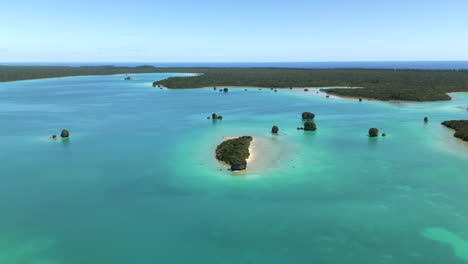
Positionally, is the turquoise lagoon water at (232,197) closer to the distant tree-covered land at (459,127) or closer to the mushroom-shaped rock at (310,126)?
the distant tree-covered land at (459,127)

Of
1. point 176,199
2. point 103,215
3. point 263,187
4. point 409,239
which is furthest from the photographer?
point 263,187

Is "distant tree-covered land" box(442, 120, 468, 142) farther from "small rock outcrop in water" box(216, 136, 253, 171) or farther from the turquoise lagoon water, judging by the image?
"small rock outcrop in water" box(216, 136, 253, 171)

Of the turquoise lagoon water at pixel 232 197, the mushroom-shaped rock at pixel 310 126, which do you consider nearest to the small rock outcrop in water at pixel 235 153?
the turquoise lagoon water at pixel 232 197

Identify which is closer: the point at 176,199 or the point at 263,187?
the point at 176,199

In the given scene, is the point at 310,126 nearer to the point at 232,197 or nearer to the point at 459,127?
the point at 459,127

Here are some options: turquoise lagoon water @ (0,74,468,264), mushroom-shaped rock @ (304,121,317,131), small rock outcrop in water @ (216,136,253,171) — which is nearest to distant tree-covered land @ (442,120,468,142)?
turquoise lagoon water @ (0,74,468,264)

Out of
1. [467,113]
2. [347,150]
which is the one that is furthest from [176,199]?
[467,113]

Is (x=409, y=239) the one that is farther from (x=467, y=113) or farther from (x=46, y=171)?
(x=467, y=113)
